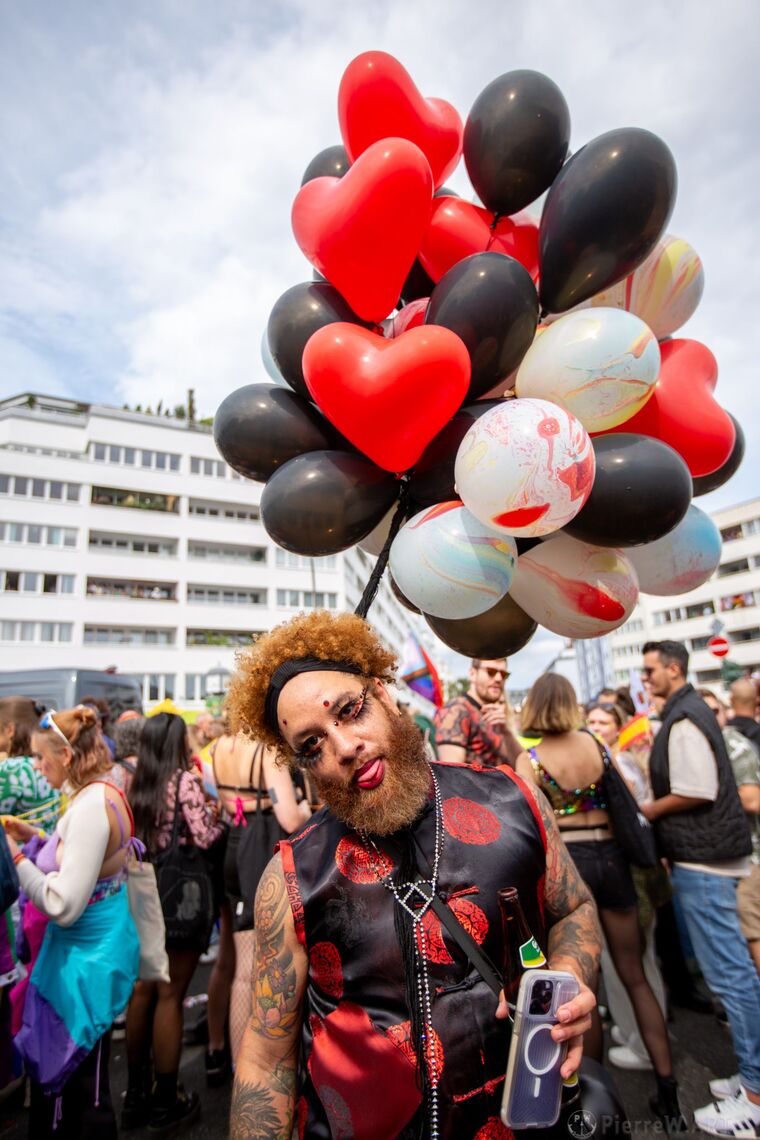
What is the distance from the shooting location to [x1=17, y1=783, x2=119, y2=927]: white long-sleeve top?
101 inches

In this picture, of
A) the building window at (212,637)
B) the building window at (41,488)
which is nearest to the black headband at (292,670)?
the building window at (212,637)

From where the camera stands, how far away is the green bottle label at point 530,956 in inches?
52.4

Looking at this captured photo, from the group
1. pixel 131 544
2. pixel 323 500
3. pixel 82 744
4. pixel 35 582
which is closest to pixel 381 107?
pixel 323 500

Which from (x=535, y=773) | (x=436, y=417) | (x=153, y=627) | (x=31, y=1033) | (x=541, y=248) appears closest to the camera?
(x=436, y=417)

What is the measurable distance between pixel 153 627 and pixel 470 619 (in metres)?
34.7

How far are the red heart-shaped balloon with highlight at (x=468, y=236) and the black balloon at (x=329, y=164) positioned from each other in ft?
1.10

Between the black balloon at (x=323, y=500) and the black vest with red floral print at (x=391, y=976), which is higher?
the black balloon at (x=323, y=500)

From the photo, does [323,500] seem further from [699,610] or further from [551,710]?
[699,610]

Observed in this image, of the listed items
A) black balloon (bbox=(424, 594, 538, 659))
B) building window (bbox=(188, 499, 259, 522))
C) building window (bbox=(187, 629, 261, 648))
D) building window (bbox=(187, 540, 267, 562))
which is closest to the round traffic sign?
black balloon (bbox=(424, 594, 538, 659))

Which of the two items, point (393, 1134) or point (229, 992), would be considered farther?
point (229, 992)

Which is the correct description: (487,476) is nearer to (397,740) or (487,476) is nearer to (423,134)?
(397,740)

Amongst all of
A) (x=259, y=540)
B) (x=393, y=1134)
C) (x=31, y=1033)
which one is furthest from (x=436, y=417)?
(x=259, y=540)

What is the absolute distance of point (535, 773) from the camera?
11.0 ft

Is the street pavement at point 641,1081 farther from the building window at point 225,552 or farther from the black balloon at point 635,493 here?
the building window at point 225,552
